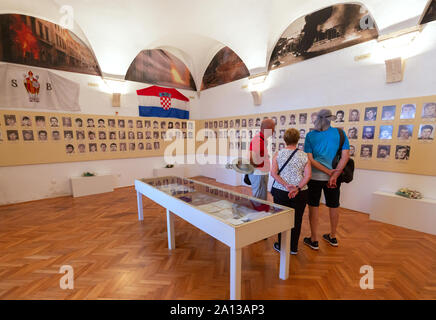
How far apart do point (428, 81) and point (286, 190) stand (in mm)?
3167

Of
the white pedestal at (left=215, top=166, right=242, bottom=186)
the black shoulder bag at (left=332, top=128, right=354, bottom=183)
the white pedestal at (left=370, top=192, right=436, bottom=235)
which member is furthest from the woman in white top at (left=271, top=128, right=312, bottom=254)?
the white pedestal at (left=215, top=166, right=242, bottom=186)

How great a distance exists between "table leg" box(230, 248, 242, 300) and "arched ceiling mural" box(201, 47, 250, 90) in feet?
17.7

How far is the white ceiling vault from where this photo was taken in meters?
4.08

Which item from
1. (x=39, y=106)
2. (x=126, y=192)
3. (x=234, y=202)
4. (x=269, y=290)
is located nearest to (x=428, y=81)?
(x=234, y=202)

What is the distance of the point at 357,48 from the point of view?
11.8 feet

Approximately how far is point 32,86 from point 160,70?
3435mm

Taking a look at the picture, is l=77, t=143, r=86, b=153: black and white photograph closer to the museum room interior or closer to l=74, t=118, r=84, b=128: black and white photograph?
the museum room interior

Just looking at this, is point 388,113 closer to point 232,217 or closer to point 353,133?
point 353,133

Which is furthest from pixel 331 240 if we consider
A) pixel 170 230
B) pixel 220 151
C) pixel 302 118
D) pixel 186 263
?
pixel 220 151

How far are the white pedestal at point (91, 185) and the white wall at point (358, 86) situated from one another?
4.84 metres

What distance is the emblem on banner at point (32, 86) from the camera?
4.39 meters

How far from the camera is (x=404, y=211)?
3.04m

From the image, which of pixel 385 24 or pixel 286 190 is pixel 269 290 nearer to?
pixel 286 190
